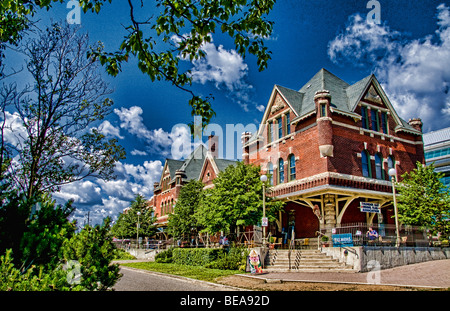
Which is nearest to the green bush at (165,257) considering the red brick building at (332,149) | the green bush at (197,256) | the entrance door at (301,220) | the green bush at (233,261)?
the green bush at (197,256)

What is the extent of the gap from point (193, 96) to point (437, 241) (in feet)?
76.9

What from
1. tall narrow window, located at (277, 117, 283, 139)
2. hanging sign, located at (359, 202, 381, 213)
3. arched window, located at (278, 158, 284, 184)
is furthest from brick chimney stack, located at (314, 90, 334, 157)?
arched window, located at (278, 158, 284, 184)

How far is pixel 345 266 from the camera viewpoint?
16.8m

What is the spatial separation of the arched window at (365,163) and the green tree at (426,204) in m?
2.60

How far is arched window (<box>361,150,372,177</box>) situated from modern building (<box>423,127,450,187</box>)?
30.5 metres

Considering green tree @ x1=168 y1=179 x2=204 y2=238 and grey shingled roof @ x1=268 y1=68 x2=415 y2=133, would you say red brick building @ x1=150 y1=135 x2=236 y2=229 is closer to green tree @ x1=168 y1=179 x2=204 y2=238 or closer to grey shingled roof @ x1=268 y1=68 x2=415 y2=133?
green tree @ x1=168 y1=179 x2=204 y2=238

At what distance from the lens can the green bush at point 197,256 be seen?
22547 millimetres

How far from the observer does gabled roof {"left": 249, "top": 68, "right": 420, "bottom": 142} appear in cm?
2605

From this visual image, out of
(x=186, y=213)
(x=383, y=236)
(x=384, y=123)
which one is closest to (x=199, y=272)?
(x=383, y=236)

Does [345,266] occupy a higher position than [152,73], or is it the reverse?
[152,73]

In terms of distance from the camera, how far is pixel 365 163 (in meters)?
25.7
